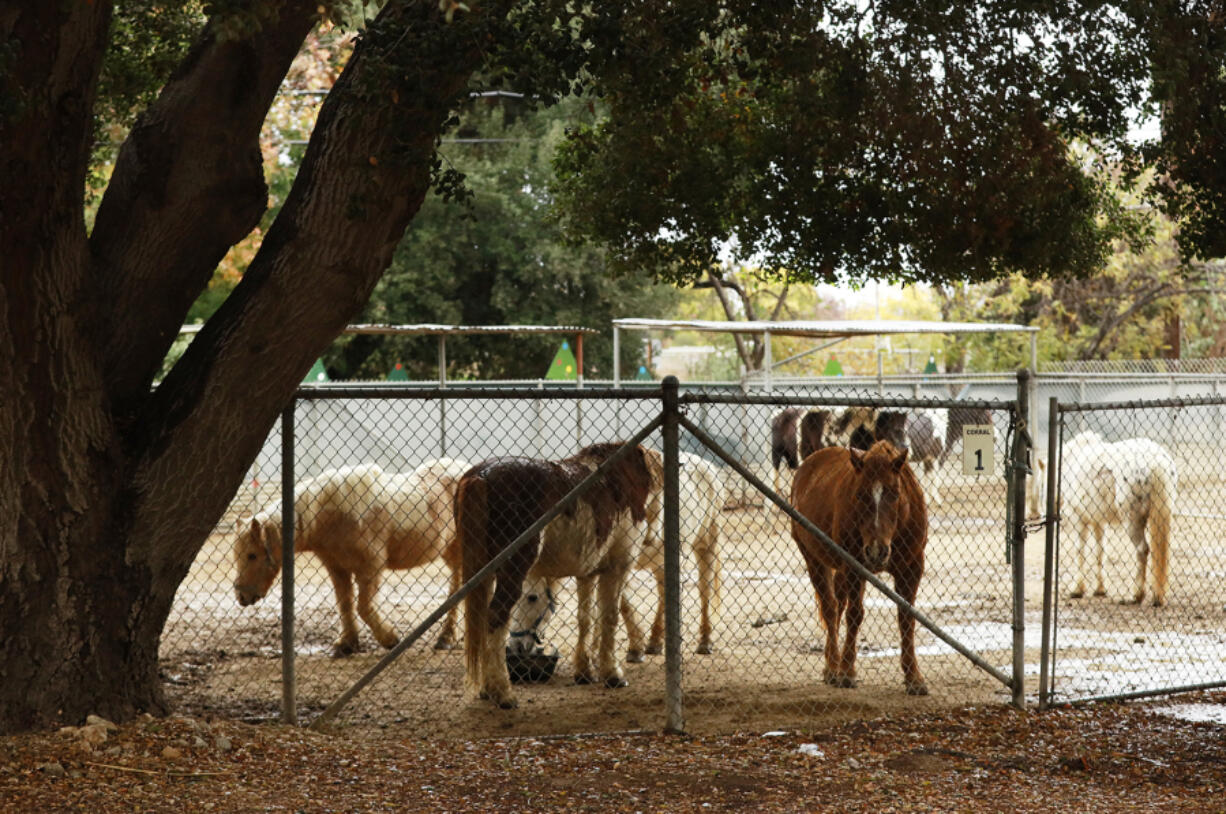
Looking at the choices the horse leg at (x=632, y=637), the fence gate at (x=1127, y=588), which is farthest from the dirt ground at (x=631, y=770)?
the horse leg at (x=632, y=637)

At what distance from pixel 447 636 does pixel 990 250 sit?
15.7 ft

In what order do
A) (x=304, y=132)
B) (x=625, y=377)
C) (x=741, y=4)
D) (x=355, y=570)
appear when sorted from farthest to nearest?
(x=625, y=377) < (x=304, y=132) < (x=355, y=570) < (x=741, y=4)

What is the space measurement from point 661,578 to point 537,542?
7.70 ft

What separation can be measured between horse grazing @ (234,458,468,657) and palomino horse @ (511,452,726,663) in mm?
1095

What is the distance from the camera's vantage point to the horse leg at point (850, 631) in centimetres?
779

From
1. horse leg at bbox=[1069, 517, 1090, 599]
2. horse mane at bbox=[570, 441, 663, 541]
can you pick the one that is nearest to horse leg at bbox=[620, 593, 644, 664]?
horse mane at bbox=[570, 441, 663, 541]

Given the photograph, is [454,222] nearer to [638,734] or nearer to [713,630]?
[713,630]

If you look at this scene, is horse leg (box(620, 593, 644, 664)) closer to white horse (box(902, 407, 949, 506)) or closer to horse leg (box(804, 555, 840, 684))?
horse leg (box(804, 555, 840, 684))

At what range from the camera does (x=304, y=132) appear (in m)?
25.3

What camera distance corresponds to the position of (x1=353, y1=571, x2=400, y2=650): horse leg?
916cm

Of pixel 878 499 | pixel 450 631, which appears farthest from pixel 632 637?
pixel 878 499

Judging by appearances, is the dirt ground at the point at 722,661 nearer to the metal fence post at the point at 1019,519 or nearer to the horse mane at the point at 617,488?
the metal fence post at the point at 1019,519

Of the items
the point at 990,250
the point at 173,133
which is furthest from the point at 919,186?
the point at 173,133

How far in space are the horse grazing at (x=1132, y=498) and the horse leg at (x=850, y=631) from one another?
3.68 meters
